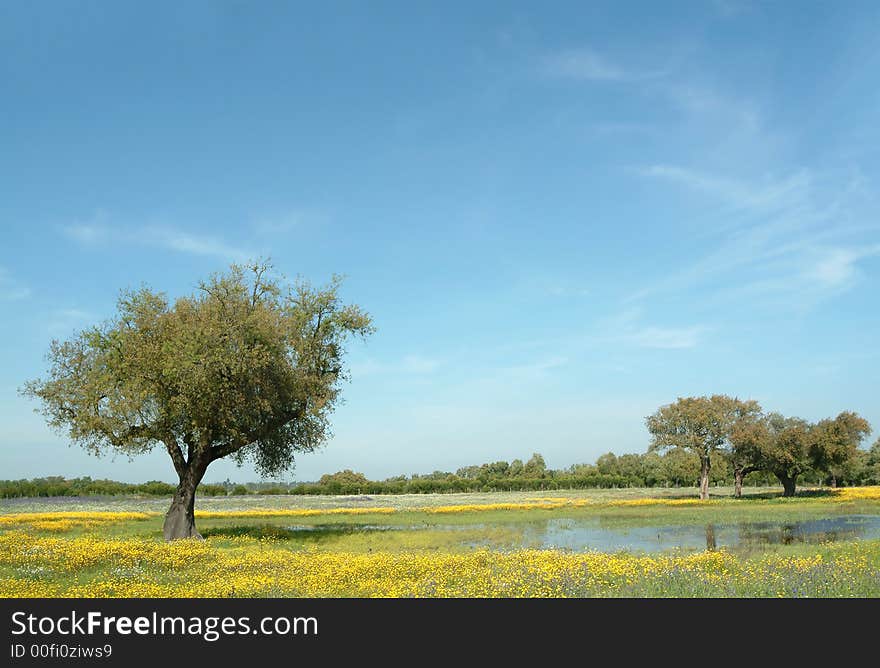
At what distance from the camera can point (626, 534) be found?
38.6 meters

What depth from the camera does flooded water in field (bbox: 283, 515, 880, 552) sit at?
32312 millimetres

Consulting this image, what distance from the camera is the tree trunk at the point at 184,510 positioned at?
3478 centimetres

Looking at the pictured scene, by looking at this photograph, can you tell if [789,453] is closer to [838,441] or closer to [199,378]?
[838,441]

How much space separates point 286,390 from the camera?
3469 cm

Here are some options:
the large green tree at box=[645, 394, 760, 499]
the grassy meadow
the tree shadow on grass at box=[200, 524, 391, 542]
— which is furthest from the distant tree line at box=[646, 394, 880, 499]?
the tree shadow on grass at box=[200, 524, 391, 542]

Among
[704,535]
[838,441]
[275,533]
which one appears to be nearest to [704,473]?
[838,441]

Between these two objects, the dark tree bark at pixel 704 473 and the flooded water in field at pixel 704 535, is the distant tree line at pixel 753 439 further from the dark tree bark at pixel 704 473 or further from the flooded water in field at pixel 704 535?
the flooded water in field at pixel 704 535

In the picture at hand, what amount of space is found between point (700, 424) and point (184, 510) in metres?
64.9

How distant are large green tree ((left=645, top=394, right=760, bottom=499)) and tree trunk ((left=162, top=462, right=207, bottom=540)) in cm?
6130

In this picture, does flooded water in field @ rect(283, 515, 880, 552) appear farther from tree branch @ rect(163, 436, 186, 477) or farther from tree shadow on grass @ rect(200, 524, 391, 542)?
tree branch @ rect(163, 436, 186, 477)

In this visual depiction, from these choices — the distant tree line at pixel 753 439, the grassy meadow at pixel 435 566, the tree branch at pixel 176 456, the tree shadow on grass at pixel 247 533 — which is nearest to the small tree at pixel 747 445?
the distant tree line at pixel 753 439

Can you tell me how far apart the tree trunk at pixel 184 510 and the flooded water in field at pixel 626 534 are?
6.20m
